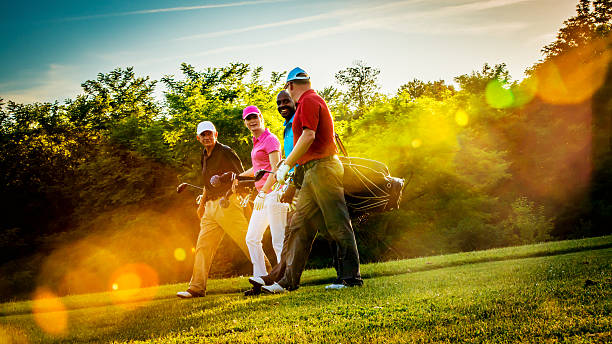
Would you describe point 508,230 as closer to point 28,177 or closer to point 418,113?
point 418,113

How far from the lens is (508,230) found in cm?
3103

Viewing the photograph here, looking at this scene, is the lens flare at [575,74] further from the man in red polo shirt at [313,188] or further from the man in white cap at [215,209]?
the man in red polo shirt at [313,188]

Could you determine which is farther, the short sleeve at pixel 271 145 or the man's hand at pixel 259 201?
the short sleeve at pixel 271 145

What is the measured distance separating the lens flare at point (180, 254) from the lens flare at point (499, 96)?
977 inches

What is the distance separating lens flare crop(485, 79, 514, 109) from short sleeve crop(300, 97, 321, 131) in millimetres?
34729

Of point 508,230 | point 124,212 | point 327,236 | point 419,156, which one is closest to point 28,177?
point 124,212

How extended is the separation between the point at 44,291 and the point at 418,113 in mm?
24276

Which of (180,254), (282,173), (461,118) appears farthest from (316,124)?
(461,118)

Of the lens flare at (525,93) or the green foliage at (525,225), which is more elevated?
the lens flare at (525,93)

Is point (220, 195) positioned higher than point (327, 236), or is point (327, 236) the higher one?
point (220, 195)

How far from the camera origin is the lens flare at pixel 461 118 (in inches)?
1308

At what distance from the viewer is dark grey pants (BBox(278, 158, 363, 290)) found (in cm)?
600

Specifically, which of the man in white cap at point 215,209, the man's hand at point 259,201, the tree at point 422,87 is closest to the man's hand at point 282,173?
the man's hand at point 259,201

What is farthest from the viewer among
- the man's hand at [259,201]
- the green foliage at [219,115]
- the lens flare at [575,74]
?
the lens flare at [575,74]
